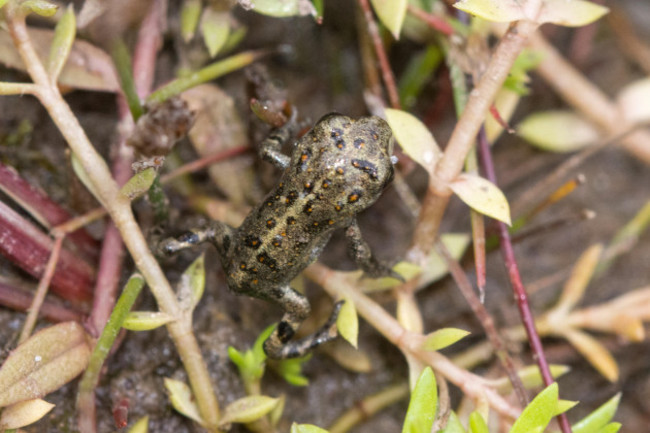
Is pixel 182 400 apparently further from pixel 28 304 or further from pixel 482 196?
pixel 482 196

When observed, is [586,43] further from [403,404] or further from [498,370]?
[403,404]

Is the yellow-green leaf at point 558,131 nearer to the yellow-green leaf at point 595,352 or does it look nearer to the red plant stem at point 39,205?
the yellow-green leaf at point 595,352

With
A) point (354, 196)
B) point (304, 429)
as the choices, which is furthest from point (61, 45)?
point (304, 429)

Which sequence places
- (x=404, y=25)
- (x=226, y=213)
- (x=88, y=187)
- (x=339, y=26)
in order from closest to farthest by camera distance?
(x=88, y=187), (x=226, y=213), (x=404, y=25), (x=339, y=26)

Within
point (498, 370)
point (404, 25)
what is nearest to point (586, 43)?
point (404, 25)

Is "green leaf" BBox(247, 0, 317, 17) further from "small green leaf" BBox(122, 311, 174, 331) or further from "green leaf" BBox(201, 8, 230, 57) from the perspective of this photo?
"small green leaf" BBox(122, 311, 174, 331)

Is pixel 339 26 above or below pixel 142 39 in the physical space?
below

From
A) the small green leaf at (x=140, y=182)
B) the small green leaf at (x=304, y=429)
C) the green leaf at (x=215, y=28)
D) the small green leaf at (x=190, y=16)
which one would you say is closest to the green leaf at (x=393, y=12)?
the green leaf at (x=215, y=28)
